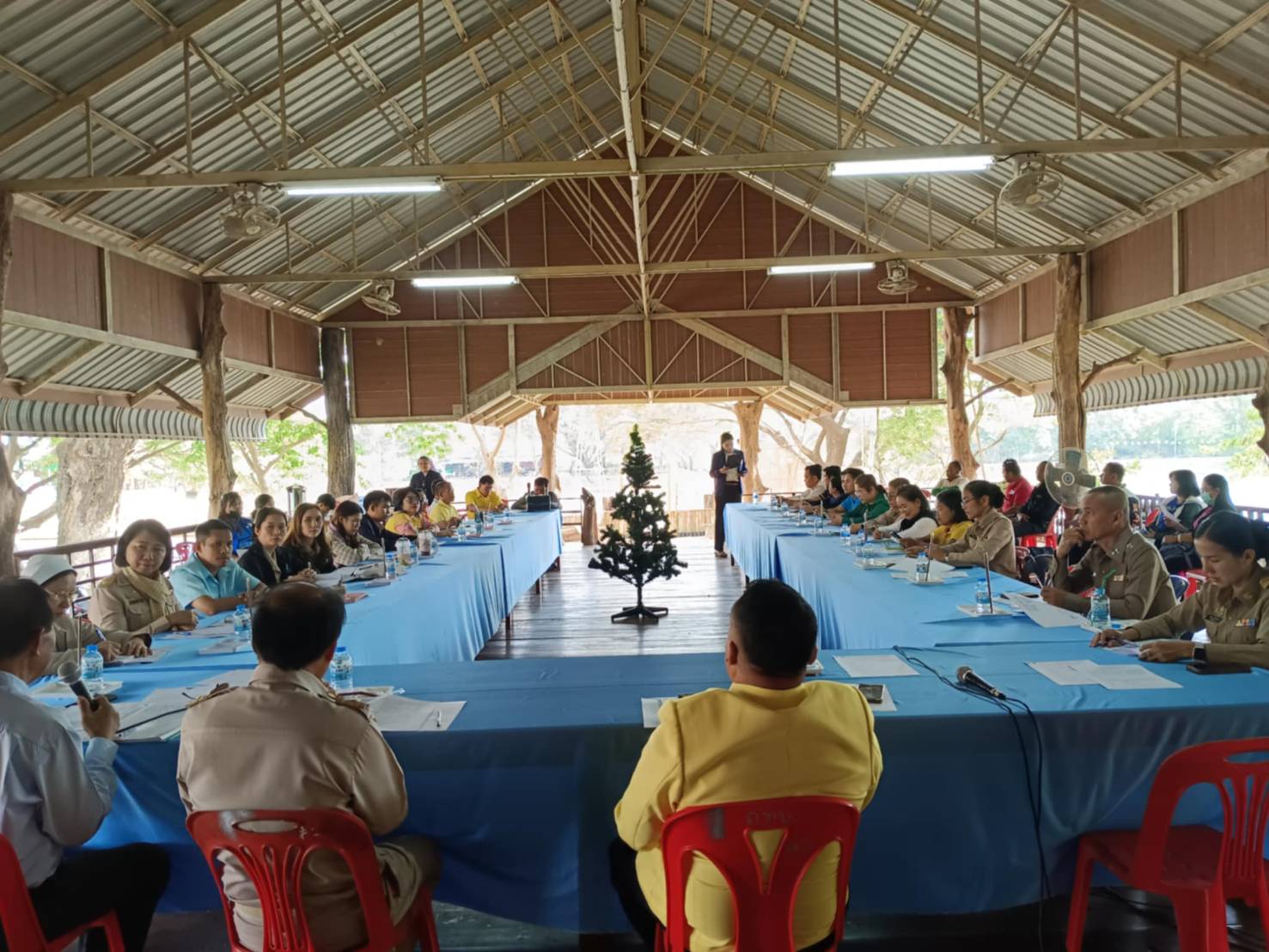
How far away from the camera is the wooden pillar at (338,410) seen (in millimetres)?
13492

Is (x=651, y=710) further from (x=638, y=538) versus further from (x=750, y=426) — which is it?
(x=750, y=426)

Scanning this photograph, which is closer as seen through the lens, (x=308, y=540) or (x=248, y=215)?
(x=308, y=540)

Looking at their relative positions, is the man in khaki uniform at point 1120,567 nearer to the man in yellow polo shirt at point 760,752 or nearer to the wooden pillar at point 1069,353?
the man in yellow polo shirt at point 760,752

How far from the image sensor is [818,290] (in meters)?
13.5

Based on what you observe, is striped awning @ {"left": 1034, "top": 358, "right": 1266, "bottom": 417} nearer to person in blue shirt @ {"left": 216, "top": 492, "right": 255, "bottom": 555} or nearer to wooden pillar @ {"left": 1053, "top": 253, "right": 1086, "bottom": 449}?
wooden pillar @ {"left": 1053, "top": 253, "right": 1086, "bottom": 449}

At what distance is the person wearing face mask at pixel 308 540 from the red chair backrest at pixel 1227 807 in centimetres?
440

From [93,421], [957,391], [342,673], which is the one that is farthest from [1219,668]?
[957,391]

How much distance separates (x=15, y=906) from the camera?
180 centimetres

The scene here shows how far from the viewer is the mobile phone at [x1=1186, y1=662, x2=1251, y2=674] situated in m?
2.52

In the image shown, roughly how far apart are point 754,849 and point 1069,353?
9996mm

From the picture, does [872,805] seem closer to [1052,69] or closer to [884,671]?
[884,671]

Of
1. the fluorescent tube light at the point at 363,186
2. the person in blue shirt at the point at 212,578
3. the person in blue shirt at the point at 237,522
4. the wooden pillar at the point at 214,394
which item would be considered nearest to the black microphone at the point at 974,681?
the person in blue shirt at the point at 212,578

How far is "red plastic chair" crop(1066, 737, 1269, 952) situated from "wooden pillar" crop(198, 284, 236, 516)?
996 centimetres

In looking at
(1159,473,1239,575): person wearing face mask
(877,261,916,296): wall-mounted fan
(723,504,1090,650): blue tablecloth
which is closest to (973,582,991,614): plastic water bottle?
(723,504,1090,650): blue tablecloth
